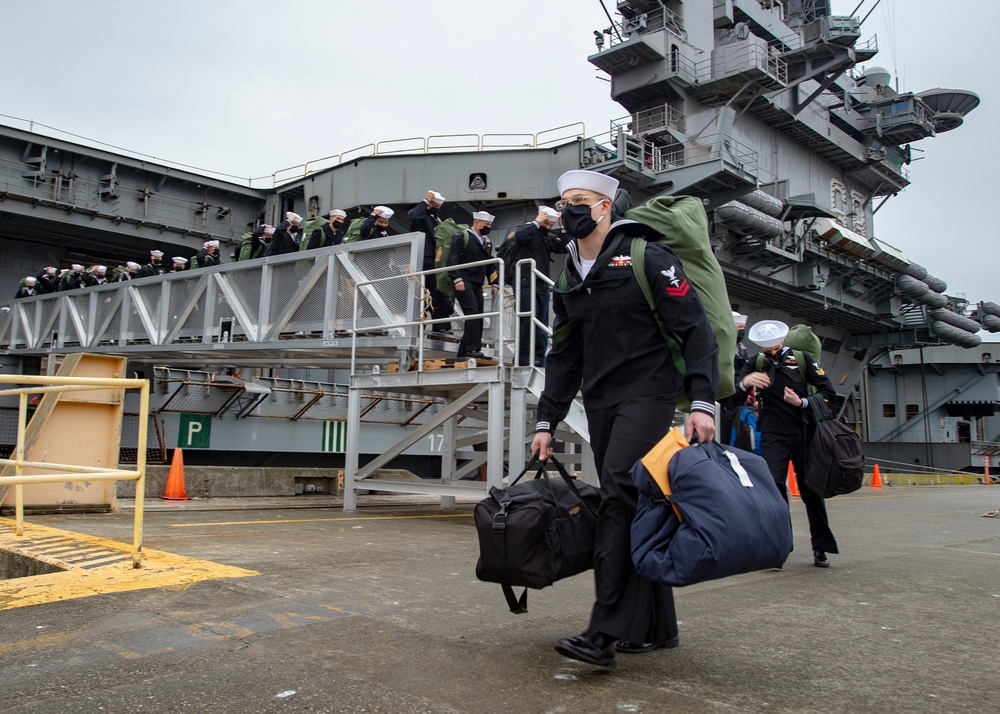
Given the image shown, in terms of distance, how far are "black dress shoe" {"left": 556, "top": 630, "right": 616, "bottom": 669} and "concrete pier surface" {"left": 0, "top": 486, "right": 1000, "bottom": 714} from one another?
5 cm

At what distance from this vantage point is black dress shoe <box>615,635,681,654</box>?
294cm

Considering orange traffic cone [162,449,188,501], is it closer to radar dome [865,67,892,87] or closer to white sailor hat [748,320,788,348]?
white sailor hat [748,320,788,348]

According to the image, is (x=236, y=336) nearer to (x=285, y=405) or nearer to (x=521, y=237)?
(x=521, y=237)

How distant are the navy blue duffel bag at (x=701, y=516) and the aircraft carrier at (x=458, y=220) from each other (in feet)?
16.0

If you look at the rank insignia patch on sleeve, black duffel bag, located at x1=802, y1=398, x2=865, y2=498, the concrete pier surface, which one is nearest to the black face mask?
A: the rank insignia patch on sleeve

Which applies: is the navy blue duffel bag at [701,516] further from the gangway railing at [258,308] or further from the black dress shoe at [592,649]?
the gangway railing at [258,308]

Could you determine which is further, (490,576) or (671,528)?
(490,576)

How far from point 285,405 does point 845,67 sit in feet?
90.1

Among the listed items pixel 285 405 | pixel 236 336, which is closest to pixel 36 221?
pixel 285 405

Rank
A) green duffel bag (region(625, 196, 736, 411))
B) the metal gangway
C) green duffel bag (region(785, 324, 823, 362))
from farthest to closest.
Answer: the metal gangway → green duffel bag (region(785, 324, 823, 362)) → green duffel bag (region(625, 196, 736, 411))

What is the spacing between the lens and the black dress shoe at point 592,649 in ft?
8.90

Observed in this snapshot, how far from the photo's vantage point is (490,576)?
114 inches

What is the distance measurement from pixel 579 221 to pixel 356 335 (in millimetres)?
6630

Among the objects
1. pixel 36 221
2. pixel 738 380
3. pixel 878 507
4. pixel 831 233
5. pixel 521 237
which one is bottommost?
pixel 878 507
